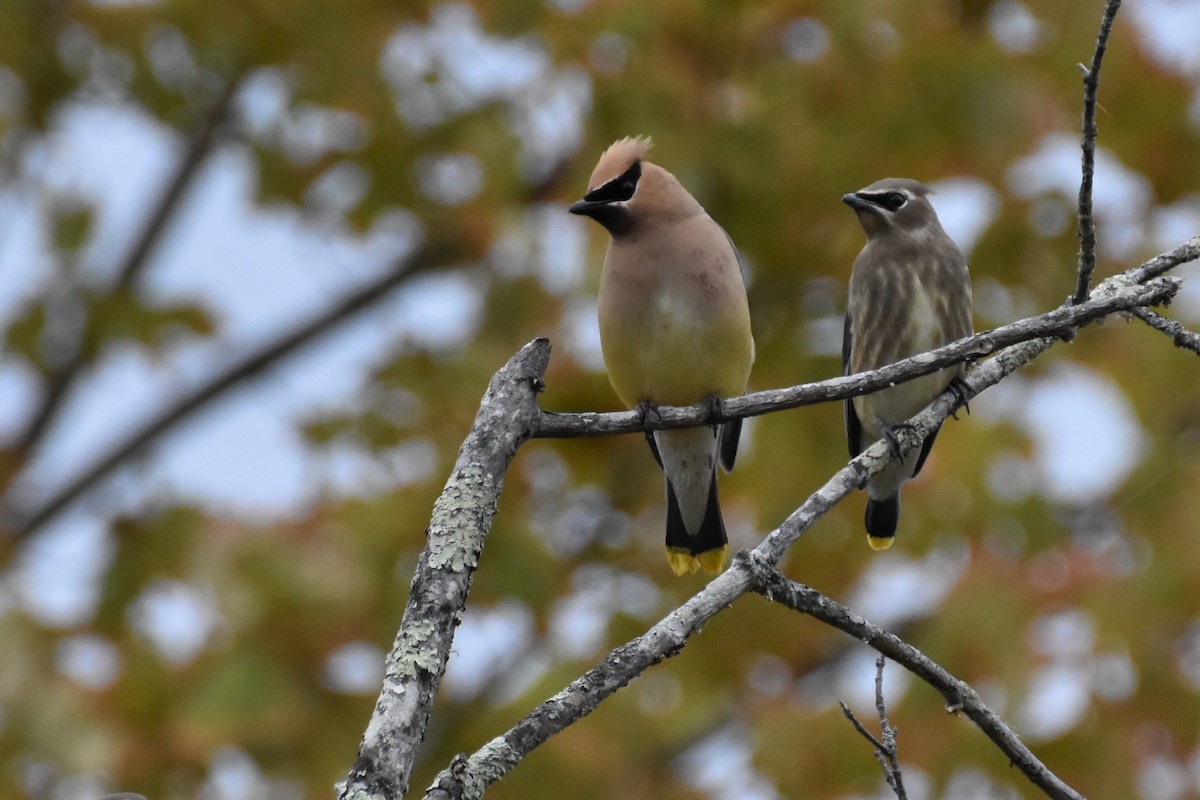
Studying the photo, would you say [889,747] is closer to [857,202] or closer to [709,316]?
[709,316]

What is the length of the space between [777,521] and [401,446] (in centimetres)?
176

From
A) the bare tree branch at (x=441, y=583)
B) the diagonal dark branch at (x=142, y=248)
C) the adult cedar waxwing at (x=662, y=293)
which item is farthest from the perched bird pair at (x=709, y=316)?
the diagonal dark branch at (x=142, y=248)

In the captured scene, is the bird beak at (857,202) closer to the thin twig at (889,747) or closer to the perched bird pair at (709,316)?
the perched bird pair at (709,316)

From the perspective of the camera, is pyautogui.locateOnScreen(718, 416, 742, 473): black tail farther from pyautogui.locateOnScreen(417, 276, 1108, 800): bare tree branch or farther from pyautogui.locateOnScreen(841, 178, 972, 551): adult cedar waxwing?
pyautogui.locateOnScreen(417, 276, 1108, 800): bare tree branch

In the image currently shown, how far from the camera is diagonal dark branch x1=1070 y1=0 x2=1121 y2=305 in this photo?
114 inches

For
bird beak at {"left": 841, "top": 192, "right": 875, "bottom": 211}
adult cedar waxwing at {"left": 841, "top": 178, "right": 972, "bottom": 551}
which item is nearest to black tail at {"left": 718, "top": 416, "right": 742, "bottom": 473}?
adult cedar waxwing at {"left": 841, "top": 178, "right": 972, "bottom": 551}

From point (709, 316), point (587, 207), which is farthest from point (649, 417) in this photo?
point (587, 207)

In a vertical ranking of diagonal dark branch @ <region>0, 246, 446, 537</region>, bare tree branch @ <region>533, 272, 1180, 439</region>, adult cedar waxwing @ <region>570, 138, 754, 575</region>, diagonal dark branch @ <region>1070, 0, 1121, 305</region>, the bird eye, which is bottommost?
bare tree branch @ <region>533, 272, 1180, 439</region>

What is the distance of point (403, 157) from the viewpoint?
7.30m

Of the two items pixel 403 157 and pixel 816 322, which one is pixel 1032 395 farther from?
pixel 403 157

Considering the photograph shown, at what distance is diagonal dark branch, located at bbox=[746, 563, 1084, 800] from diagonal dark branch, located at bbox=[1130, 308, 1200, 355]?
2.63ft

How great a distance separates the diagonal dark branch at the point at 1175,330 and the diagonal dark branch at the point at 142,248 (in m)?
5.93

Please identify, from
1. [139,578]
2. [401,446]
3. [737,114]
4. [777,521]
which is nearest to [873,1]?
[737,114]

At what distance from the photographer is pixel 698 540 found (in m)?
5.57
